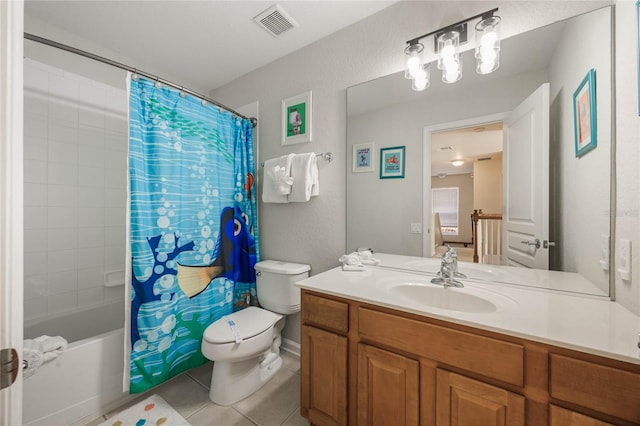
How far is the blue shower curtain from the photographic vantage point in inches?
57.1

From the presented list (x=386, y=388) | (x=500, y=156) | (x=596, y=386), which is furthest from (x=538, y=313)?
(x=500, y=156)

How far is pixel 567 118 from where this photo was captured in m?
1.12

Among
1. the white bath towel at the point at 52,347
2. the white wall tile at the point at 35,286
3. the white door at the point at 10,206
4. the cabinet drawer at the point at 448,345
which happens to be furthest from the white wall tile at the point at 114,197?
the cabinet drawer at the point at 448,345

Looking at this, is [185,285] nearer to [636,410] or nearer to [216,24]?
[216,24]

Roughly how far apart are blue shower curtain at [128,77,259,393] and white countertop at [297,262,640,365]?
3.10 feet

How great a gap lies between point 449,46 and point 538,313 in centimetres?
134

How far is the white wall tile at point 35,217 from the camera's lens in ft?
5.53

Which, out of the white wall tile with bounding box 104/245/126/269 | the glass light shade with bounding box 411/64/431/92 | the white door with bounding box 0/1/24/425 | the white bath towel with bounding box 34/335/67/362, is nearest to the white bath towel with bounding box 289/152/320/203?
the glass light shade with bounding box 411/64/431/92

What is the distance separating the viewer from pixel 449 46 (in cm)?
133

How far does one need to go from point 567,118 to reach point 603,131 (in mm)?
158

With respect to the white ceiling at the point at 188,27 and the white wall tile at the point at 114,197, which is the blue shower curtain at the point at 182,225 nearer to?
the white ceiling at the point at 188,27

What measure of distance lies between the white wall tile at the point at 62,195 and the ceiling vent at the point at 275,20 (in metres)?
1.86

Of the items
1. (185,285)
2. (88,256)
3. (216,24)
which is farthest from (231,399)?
(216,24)

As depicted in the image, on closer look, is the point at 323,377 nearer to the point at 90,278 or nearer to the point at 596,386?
the point at 596,386
